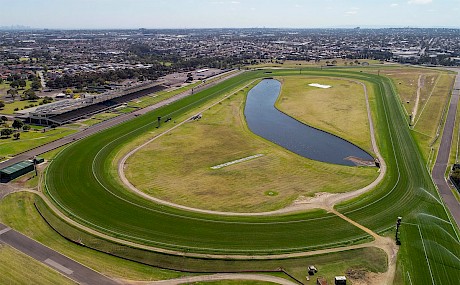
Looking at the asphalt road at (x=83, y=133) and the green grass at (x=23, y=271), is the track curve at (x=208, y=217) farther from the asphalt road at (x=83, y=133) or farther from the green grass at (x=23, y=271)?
the green grass at (x=23, y=271)

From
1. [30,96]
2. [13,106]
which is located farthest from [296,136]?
[30,96]

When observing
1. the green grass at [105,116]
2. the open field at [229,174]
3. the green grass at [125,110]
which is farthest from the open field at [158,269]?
the green grass at [125,110]

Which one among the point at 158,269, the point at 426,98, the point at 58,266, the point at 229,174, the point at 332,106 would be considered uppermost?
the point at 426,98

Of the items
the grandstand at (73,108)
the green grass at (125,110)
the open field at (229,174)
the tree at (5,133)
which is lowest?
the open field at (229,174)

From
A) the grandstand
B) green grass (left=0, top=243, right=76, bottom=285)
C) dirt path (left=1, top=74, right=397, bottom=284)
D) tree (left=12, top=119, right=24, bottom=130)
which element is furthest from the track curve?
the grandstand

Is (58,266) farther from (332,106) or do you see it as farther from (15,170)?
(332,106)

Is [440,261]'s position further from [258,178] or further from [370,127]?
[370,127]
